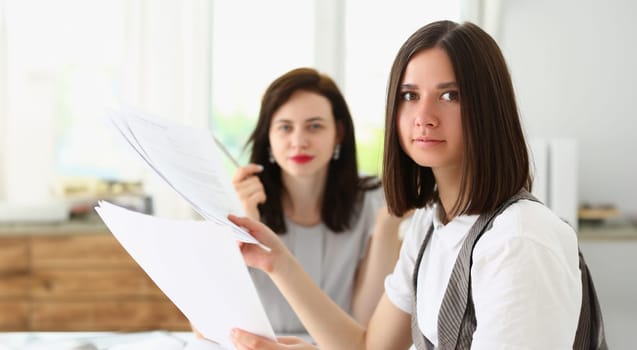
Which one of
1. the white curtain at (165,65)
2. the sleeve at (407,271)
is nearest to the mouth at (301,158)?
the sleeve at (407,271)

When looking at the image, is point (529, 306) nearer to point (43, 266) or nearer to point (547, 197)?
point (547, 197)

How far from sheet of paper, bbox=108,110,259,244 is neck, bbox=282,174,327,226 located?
66cm

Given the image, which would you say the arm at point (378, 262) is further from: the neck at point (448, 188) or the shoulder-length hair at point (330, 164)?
the neck at point (448, 188)

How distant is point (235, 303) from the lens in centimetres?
101

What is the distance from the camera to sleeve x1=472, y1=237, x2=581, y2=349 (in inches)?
31.6

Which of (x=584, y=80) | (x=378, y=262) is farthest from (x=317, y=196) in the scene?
(x=584, y=80)

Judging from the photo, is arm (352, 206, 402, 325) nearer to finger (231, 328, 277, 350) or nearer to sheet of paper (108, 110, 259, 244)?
sheet of paper (108, 110, 259, 244)

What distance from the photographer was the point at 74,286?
324cm

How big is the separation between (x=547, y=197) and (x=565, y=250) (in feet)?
8.10

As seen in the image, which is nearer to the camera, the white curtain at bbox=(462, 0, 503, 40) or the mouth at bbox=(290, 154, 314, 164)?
the mouth at bbox=(290, 154, 314, 164)

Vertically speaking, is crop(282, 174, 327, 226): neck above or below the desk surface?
above

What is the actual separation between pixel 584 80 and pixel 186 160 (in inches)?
110

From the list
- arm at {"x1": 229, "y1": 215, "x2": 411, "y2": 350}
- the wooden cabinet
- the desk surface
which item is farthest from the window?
arm at {"x1": 229, "y1": 215, "x2": 411, "y2": 350}

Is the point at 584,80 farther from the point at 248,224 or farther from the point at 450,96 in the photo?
the point at 450,96
